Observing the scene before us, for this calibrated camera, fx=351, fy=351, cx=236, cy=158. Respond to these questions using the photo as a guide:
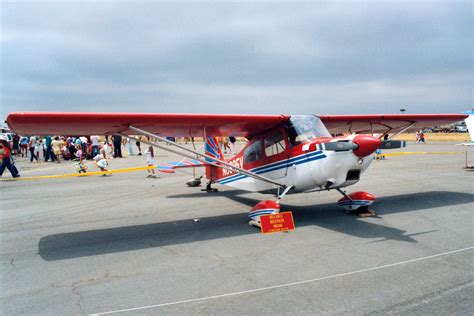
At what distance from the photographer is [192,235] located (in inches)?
278

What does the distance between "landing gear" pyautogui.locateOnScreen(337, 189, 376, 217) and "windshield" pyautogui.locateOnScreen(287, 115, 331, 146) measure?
1.55 metres

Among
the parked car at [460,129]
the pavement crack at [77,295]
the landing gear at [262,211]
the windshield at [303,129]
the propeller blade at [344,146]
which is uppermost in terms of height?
the windshield at [303,129]

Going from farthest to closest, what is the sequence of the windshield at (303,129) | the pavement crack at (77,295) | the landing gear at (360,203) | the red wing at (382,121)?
the red wing at (382,121) < the landing gear at (360,203) < the windshield at (303,129) < the pavement crack at (77,295)

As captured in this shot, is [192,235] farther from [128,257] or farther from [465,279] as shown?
[465,279]

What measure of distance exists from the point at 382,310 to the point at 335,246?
2.35 metres

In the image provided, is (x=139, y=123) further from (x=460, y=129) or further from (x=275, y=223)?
(x=460, y=129)

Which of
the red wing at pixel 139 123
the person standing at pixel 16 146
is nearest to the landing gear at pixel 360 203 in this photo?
the red wing at pixel 139 123

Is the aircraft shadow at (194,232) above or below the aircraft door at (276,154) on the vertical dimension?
below


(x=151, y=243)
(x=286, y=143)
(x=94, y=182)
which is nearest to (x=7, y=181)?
(x=94, y=182)

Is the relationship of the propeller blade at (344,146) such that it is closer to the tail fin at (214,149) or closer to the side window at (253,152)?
the side window at (253,152)

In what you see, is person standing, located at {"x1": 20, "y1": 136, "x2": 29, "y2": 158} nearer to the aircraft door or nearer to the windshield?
the aircraft door

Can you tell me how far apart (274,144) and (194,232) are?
2.87m

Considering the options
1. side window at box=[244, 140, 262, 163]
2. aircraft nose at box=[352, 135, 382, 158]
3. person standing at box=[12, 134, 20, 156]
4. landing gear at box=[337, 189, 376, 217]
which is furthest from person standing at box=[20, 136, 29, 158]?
aircraft nose at box=[352, 135, 382, 158]

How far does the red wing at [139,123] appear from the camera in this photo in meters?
6.41
